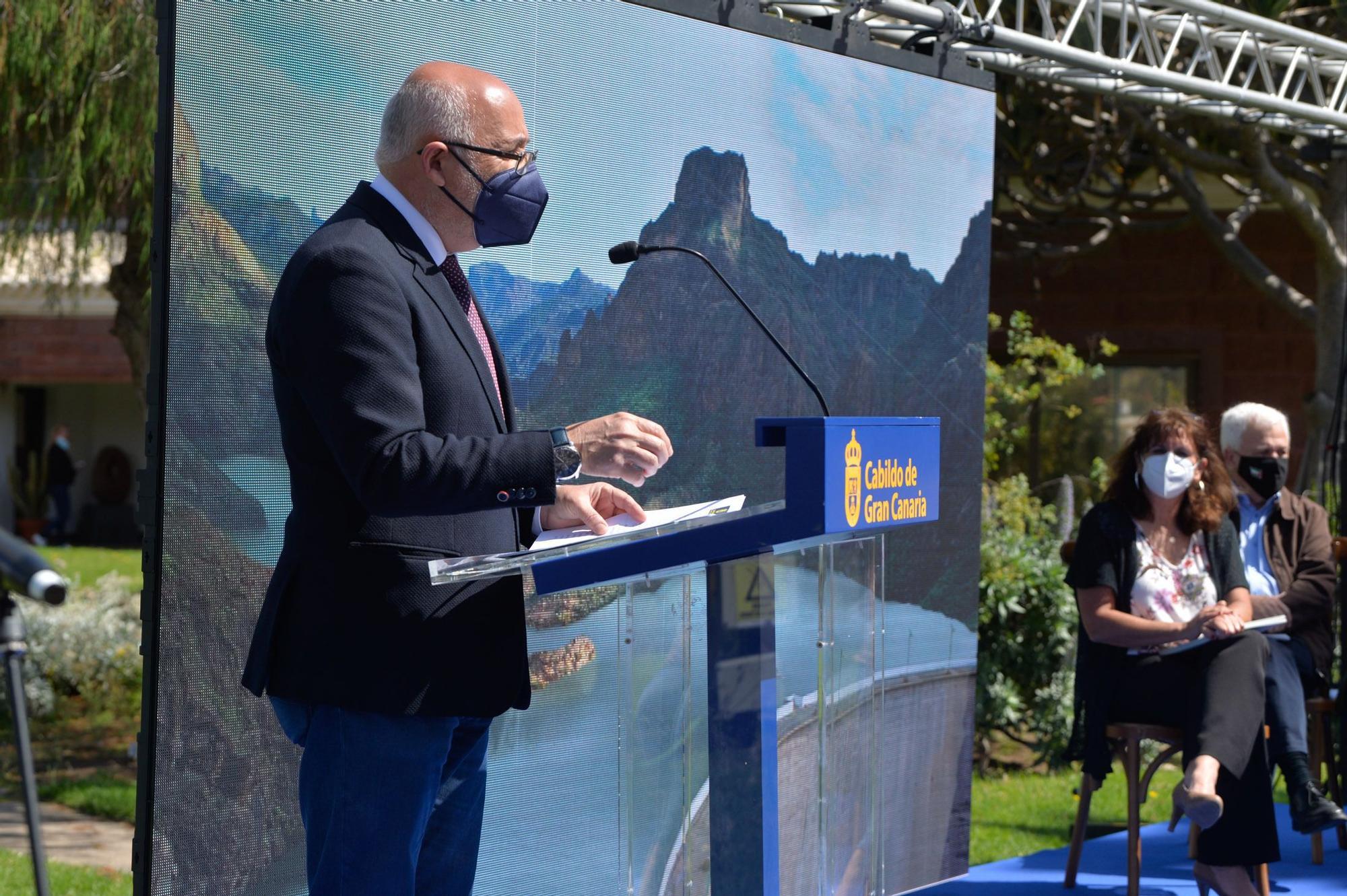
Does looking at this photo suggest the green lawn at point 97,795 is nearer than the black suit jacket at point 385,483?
No

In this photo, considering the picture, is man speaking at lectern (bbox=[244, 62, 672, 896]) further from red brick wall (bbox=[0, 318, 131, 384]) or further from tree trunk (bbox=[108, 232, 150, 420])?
red brick wall (bbox=[0, 318, 131, 384])

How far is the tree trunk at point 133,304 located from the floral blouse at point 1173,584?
4.28 metres

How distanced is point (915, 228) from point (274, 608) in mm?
2870

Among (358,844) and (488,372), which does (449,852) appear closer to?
(358,844)

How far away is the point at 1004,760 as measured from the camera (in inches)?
286

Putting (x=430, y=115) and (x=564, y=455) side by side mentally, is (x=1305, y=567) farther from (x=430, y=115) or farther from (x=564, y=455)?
(x=430, y=115)

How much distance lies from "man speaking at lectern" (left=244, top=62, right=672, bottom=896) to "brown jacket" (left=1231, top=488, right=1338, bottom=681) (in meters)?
3.40

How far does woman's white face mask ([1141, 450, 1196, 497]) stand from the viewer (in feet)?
14.3

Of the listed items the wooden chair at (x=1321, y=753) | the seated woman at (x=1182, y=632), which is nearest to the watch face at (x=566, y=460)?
the seated woman at (x=1182, y=632)

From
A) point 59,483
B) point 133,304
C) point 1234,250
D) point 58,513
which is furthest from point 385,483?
point 58,513

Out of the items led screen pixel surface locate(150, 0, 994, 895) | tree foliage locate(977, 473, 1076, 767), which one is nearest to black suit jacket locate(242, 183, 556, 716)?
led screen pixel surface locate(150, 0, 994, 895)

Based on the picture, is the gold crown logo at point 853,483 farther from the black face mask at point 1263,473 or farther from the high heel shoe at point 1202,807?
the black face mask at point 1263,473

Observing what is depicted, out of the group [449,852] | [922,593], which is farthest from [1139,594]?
[449,852]

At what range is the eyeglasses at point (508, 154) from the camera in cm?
216
